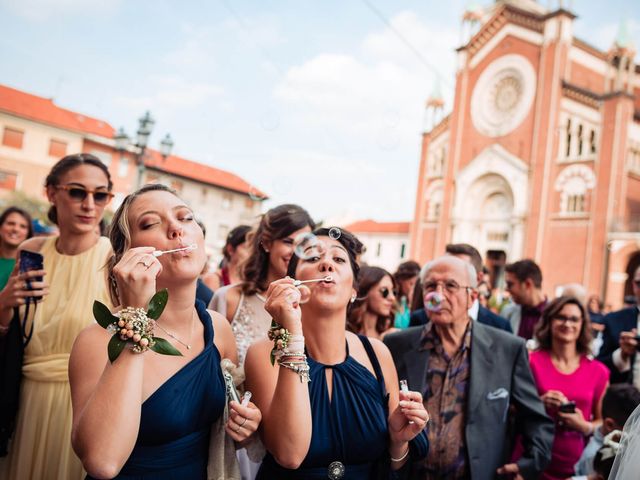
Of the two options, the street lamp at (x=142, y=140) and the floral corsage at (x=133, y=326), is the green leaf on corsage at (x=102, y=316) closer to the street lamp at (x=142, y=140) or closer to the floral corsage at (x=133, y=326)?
the floral corsage at (x=133, y=326)

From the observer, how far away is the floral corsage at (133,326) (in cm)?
169

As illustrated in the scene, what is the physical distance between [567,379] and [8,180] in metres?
29.2

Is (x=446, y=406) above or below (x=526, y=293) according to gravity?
below

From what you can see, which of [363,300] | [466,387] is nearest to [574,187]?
[363,300]

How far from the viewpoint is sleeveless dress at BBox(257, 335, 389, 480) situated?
220 centimetres

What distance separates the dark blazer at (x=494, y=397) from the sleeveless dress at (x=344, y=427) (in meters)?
0.85

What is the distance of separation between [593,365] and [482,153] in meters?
29.9

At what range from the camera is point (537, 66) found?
29891 millimetres

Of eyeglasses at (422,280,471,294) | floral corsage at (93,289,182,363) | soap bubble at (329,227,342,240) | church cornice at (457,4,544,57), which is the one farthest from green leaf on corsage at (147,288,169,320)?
church cornice at (457,4,544,57)

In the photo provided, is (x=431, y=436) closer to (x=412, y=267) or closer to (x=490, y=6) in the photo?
(x=412, y=267)

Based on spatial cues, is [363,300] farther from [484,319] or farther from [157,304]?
[157,304]

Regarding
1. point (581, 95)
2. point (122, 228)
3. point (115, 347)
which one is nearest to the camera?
point (115, 347)

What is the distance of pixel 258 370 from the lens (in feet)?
7.29

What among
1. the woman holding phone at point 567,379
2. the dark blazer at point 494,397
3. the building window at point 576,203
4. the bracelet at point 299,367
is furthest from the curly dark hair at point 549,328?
the building window at point 576,203
